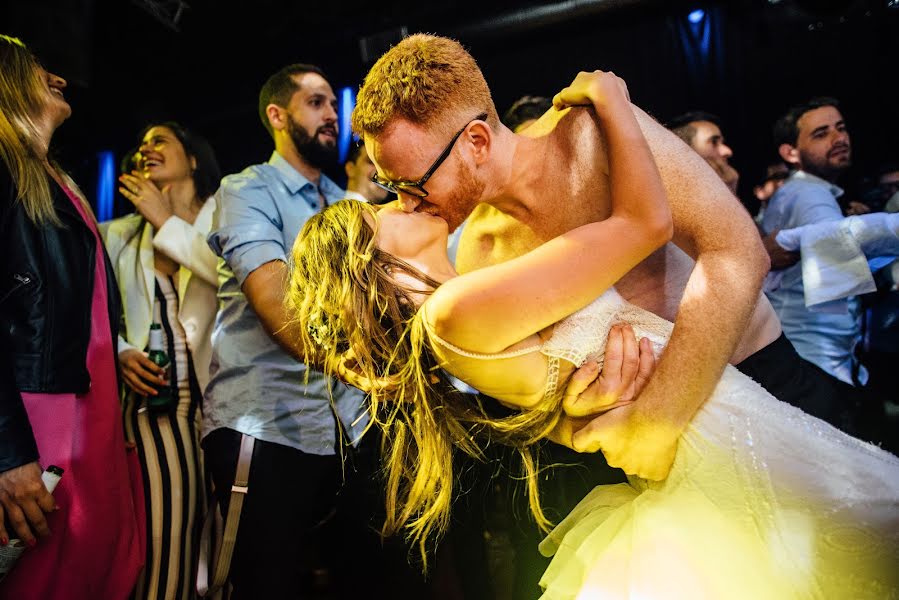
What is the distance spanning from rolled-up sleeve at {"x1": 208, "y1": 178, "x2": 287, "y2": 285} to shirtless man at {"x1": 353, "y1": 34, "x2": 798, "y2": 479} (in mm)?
835

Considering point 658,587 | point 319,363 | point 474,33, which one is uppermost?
point 474,33

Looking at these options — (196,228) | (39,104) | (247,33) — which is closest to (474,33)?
(247,33)

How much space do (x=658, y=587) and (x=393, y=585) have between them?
5.97 ft

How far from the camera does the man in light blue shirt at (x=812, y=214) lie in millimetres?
3145

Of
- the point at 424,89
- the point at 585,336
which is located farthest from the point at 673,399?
the point at 424,89

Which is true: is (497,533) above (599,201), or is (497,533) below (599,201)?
below

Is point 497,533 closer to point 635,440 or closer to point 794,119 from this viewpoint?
point 635,440

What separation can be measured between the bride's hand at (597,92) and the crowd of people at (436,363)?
13 mm

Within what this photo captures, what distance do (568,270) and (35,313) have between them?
1610mm

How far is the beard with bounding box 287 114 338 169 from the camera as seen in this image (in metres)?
2.95

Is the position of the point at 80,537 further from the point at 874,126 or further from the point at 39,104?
the point at 874,126

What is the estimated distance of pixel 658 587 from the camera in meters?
1.33

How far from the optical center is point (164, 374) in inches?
101

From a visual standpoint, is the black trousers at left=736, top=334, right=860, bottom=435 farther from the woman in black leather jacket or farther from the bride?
the woman in black leather jacket
